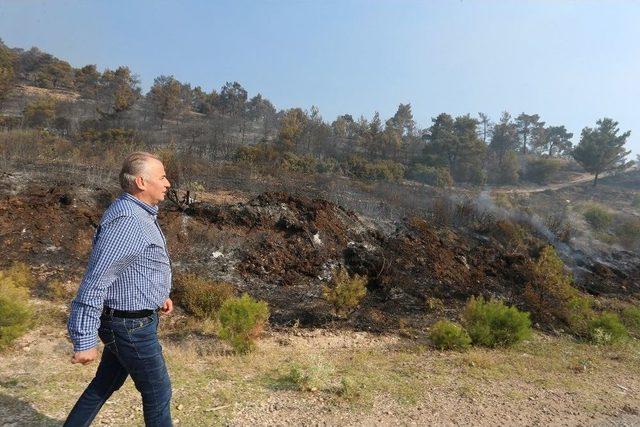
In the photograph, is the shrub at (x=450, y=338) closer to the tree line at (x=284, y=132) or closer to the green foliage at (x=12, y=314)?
the green foliage at (x=12, y=314)

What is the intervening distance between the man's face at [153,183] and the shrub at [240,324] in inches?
127

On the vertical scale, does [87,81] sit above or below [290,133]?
above

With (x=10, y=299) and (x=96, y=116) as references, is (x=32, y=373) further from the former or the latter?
(x=96, y=116)

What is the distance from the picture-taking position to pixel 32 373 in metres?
3.78

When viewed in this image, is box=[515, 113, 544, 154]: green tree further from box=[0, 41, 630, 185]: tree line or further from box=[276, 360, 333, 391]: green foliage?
box=[276, 360, 333, 391]: green foliage

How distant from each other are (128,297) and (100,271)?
0.55 ft

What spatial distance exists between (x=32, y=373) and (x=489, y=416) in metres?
3.66

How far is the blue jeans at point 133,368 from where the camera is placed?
190 centimetres

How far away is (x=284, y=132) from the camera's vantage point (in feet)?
94.1

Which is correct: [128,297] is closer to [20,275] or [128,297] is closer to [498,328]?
[498,328]

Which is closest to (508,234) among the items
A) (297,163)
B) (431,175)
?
(297,163)

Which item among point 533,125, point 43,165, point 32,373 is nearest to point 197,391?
A: point 32,373

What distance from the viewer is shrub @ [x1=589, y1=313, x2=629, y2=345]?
6715 millimetres

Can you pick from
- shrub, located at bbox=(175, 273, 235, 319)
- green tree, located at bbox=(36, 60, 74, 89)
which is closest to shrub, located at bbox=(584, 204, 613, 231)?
shrub, located at bbox=(175, 273, 235, 319)
